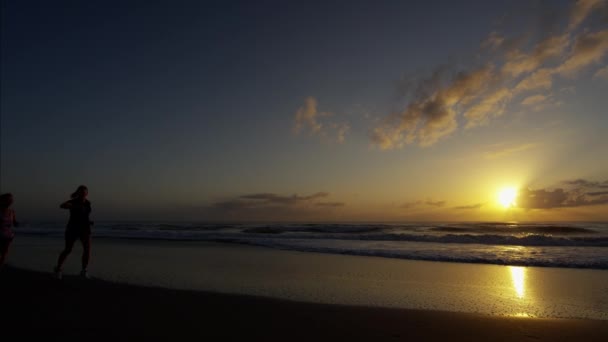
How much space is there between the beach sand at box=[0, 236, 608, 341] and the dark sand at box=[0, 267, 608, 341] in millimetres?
16

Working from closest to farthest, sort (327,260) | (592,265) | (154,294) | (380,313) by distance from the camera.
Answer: (380,313) → (154,294) → (592,265) → (327,260)

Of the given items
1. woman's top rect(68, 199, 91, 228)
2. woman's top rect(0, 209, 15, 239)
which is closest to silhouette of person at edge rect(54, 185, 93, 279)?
woman's top rect(68, 199, 91, 228)

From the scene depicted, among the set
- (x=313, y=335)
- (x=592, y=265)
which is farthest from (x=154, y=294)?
(x=592, y=265)

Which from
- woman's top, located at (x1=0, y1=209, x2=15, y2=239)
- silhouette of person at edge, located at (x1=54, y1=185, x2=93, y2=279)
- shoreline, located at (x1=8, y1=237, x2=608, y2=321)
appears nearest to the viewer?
shoreline, located at (x1=8, y1=237, x2=608, y2=321)

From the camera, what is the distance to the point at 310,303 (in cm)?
589

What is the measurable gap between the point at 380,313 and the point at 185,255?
9.70 meters

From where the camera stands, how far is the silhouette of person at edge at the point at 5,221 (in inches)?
279

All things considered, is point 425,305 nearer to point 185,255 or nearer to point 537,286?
point 537,286

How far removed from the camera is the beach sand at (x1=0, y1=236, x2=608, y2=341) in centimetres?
437

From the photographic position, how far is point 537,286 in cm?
779

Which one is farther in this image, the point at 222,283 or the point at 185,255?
the point at 185,255

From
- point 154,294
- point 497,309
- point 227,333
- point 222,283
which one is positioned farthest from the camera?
point 222,283

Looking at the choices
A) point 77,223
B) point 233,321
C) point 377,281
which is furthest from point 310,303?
point 77,223

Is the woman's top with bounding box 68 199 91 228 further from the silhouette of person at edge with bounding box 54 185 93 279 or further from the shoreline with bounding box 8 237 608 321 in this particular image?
the shoreline with bounding box 8 237 608 321
